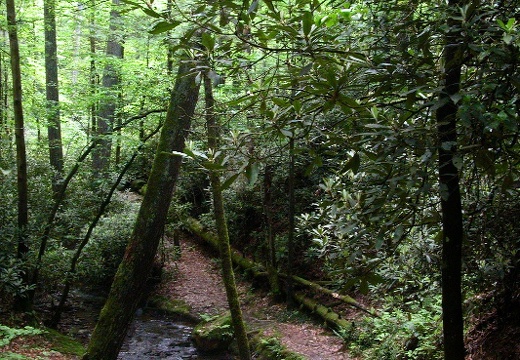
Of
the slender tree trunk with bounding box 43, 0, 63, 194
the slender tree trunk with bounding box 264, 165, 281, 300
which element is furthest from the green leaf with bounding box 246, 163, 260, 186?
the slender tree trunk with bounding box 43, 0, 63, 194

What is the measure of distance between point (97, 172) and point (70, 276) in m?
2.93

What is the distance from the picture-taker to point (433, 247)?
3.67 m

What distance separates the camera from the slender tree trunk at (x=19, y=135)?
6.99 metres

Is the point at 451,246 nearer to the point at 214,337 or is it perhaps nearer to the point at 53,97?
the point at 214,337

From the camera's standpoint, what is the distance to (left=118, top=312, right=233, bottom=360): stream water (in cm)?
845

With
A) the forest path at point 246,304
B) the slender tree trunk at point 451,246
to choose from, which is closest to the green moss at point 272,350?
the forest path at point 246,304

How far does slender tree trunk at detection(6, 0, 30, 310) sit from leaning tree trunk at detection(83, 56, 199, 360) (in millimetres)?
2735

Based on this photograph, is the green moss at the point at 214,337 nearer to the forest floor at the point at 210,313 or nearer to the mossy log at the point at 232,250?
the forest floor at the point at 210,313

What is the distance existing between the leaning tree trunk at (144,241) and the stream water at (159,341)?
2.98 meters

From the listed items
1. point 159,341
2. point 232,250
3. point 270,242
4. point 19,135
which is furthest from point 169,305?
point 19,135

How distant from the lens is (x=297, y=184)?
460 inches

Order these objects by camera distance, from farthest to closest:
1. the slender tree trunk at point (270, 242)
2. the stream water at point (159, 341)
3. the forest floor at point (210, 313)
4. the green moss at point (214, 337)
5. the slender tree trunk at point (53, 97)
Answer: the slender tree trunk at point (53, 97)
the slender tree trunk at point (270, 242)
the green moss at point (214, 337)
the stream water at point (159, 341)
the forest floor at point (210, 313)

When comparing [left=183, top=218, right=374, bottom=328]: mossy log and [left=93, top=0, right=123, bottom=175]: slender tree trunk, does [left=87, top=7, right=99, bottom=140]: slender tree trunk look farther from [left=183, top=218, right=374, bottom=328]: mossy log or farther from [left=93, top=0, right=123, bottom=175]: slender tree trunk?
[left=183, top=218, right=374, bottom=328]: mossy log

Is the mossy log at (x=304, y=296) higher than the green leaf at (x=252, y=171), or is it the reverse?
the green leaf at (x=252, y=171)
